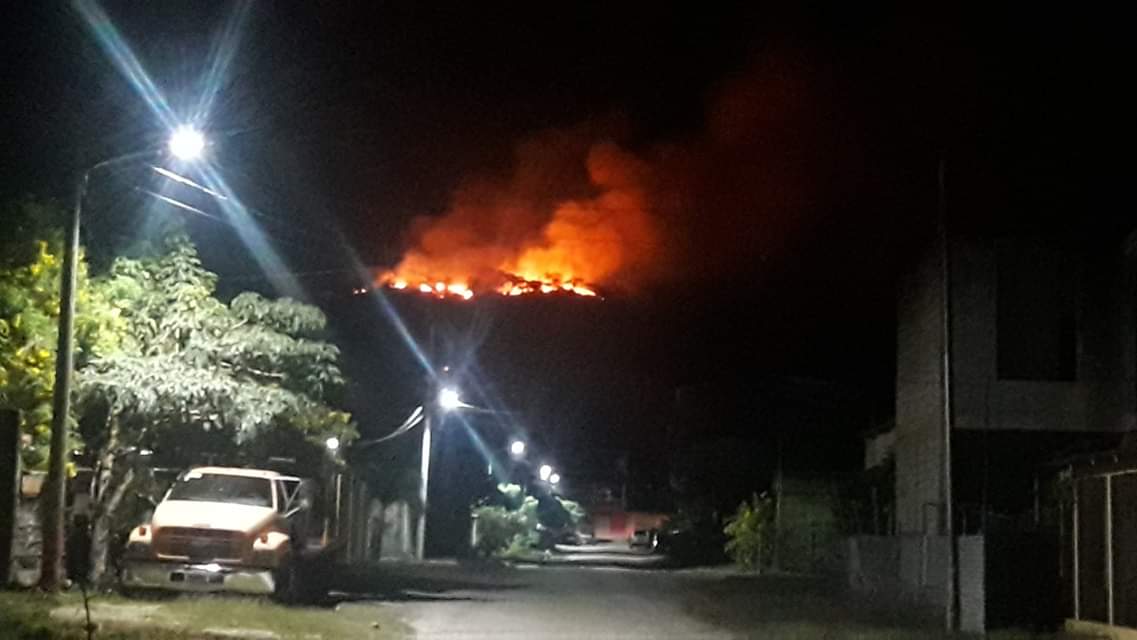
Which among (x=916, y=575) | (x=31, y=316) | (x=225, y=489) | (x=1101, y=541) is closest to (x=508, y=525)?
(x=916, y=575)

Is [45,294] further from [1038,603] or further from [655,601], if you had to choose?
[1038,603]

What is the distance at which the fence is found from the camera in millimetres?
20000

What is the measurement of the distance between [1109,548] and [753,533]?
27.4 meters

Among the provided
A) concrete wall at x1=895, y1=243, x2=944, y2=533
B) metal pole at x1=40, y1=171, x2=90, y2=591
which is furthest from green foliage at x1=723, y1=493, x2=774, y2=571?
metal pole at x1=40, y1=171, x2=90, y2=591

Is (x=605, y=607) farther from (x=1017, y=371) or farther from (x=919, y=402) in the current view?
(x=919, y=402)

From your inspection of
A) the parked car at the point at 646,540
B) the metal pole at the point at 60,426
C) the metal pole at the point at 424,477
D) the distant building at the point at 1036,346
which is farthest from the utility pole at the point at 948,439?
the parked car at the point at 646,540

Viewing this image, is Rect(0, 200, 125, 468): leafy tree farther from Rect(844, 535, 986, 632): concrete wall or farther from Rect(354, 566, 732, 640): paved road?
Rect(844, 535, 986, 632): concrete wall

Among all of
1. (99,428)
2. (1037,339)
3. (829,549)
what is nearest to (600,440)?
(829,549)

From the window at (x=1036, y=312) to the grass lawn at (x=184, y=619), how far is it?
1426 cm

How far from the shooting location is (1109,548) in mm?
20719

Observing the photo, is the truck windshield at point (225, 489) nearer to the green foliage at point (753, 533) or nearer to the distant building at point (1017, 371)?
the distant building at point (1017, 371)

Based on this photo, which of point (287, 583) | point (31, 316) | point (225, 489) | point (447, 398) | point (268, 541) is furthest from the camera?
point (447, 398)

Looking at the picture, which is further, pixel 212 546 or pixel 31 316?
pixel 31 316

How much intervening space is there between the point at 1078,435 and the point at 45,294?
60.3 feet
